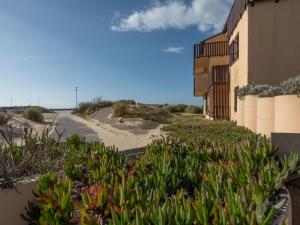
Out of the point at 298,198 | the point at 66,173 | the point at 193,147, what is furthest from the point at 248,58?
the point at 66,173

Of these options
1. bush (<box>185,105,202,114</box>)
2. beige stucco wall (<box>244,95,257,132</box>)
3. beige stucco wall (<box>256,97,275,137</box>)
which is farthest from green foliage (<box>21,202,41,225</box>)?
bush (<box>185,105,202,114</box>)

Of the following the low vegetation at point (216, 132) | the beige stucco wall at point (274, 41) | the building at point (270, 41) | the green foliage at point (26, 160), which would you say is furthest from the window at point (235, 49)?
the green foliage at point (26, 160)

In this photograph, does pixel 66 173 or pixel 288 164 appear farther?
pixel 66 173

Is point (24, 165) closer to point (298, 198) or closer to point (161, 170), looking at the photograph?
point (161, 170)

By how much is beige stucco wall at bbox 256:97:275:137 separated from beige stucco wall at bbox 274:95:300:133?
861 millimetres

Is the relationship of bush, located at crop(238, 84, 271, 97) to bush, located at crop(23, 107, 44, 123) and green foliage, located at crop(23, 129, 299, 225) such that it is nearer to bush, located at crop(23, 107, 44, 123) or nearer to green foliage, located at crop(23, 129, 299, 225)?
green foliage, located at crop(23, 129, 299, 225)

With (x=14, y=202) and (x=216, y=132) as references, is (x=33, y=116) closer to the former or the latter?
(x=216, y=132)

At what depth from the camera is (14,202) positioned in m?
4.45

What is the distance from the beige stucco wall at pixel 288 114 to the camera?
30.6ft

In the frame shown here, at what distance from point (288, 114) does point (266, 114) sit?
2128 millimetres

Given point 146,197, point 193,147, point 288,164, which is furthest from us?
point 193,147

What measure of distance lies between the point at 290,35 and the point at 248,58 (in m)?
2.30

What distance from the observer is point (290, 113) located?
9562 mm

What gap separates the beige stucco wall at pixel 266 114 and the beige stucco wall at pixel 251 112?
147 centimetres
